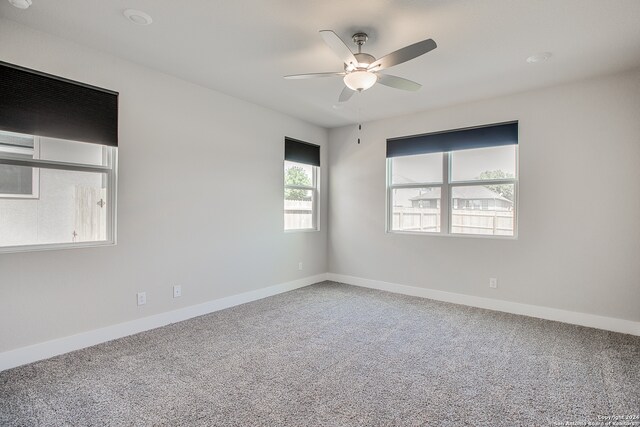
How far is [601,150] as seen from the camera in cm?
334

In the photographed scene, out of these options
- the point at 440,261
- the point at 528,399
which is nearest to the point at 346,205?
the point at 440,261

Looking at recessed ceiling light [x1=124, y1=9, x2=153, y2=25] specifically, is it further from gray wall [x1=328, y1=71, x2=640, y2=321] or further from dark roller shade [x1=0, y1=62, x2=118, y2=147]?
gray wall [x1=328, y1=71, x2=640, y2=321]

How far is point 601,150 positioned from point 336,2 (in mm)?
3122

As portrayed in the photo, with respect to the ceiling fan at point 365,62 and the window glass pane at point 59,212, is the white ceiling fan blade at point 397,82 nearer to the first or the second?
the ceiling fan at point 365,62

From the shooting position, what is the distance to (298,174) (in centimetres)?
509

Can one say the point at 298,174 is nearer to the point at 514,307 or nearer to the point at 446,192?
the point at 446,192

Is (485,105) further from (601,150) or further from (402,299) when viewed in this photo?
(402,299)

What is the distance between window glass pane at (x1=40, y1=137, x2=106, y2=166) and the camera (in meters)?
2.67

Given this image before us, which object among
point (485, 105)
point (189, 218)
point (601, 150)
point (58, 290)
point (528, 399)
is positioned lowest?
point (528, 399)

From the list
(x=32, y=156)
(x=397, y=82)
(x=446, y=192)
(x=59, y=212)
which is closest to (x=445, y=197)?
(x=446, y=192)

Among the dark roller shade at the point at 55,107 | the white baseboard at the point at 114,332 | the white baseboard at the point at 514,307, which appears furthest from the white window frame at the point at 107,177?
the white baseboard at the point at 514,307

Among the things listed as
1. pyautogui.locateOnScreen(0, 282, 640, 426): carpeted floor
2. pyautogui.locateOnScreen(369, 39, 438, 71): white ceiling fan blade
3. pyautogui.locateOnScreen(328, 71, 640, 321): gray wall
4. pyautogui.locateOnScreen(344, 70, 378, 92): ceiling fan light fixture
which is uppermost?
pyautogui.locateOnScreen(369, 39, 438, 71): white ceiling fan blade

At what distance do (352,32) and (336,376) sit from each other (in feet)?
8.53

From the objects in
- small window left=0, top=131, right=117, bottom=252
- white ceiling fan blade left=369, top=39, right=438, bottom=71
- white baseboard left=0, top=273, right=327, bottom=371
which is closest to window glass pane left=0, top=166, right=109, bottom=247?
small window left=0, top=131, right=117, bottom=252
